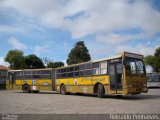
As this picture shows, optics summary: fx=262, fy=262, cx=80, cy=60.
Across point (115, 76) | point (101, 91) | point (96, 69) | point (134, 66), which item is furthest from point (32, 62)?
point (134, 66)

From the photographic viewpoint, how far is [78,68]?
22.7 meters

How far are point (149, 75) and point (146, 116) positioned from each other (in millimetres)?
26286

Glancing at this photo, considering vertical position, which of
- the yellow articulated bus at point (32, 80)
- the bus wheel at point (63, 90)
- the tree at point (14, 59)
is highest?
the tree at point (14, 59)

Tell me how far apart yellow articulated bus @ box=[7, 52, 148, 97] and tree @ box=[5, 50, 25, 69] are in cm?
4030

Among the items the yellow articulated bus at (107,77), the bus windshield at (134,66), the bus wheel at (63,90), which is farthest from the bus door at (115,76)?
the bus wheel at (63,90)

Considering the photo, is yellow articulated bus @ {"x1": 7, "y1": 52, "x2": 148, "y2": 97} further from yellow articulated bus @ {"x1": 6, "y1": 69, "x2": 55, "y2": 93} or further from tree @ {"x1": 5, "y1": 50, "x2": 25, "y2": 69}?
tree @ {"x1": 5, "y1": 50, "x2": 25, "y2": 69}

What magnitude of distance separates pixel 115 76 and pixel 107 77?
2.83 ft

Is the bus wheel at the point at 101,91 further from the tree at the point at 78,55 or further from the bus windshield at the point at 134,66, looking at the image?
the tree at the point at 78,55

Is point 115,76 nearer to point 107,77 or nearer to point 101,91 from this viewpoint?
point 107,77

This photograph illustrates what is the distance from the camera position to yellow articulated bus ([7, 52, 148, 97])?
17.0 m

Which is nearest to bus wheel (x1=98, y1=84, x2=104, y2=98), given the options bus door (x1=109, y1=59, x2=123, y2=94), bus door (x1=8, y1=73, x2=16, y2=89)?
bus door (x1=109, y1=59, x2=123, y2=94)

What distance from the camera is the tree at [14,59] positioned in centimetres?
6529

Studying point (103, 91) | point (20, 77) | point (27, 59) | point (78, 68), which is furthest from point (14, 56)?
point (103, 91)

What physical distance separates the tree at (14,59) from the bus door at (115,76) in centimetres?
5041
